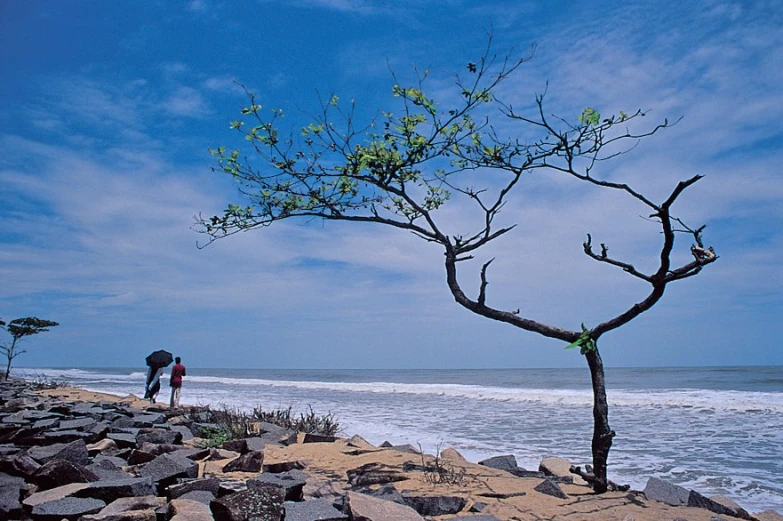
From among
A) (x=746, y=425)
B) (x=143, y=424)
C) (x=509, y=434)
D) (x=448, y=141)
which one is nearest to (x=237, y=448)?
(x=143, y=424)

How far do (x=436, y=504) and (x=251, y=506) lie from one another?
5.03 ft

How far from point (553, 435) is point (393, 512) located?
9.11m

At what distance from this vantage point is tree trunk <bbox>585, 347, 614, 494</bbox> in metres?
5.51

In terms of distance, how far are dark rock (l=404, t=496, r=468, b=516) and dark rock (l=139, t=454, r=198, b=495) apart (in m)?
2.08

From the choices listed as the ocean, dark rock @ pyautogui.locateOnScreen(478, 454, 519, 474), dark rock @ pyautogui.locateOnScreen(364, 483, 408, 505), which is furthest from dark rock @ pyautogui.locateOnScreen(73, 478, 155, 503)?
the ocean

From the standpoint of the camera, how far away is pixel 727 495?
22.9 feet

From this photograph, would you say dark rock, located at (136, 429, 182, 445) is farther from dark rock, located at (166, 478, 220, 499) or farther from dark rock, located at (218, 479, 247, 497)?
dark rock, located at (166, 478, 220, 499)

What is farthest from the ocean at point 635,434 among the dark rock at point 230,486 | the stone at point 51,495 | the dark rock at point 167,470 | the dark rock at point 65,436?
the stone at point 51,495

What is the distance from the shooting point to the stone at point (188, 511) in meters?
3.81

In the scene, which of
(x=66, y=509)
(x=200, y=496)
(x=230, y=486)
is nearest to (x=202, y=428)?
(x=230, y=486)

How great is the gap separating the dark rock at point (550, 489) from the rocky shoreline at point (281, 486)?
0.01m

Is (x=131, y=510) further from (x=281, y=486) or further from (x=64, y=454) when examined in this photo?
(x=64, y=454)

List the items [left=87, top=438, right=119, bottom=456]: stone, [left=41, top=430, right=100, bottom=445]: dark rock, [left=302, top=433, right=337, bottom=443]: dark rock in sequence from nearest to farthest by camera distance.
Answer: [left=87, top=438, right=119, bottom=456]: stone → [left=41, top=430, right=100, bottom=445]: dark rock → [left=302, top=433, right=337, bottom=443]: dark rock

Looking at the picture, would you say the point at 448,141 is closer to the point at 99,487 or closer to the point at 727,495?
the point at 99,487
